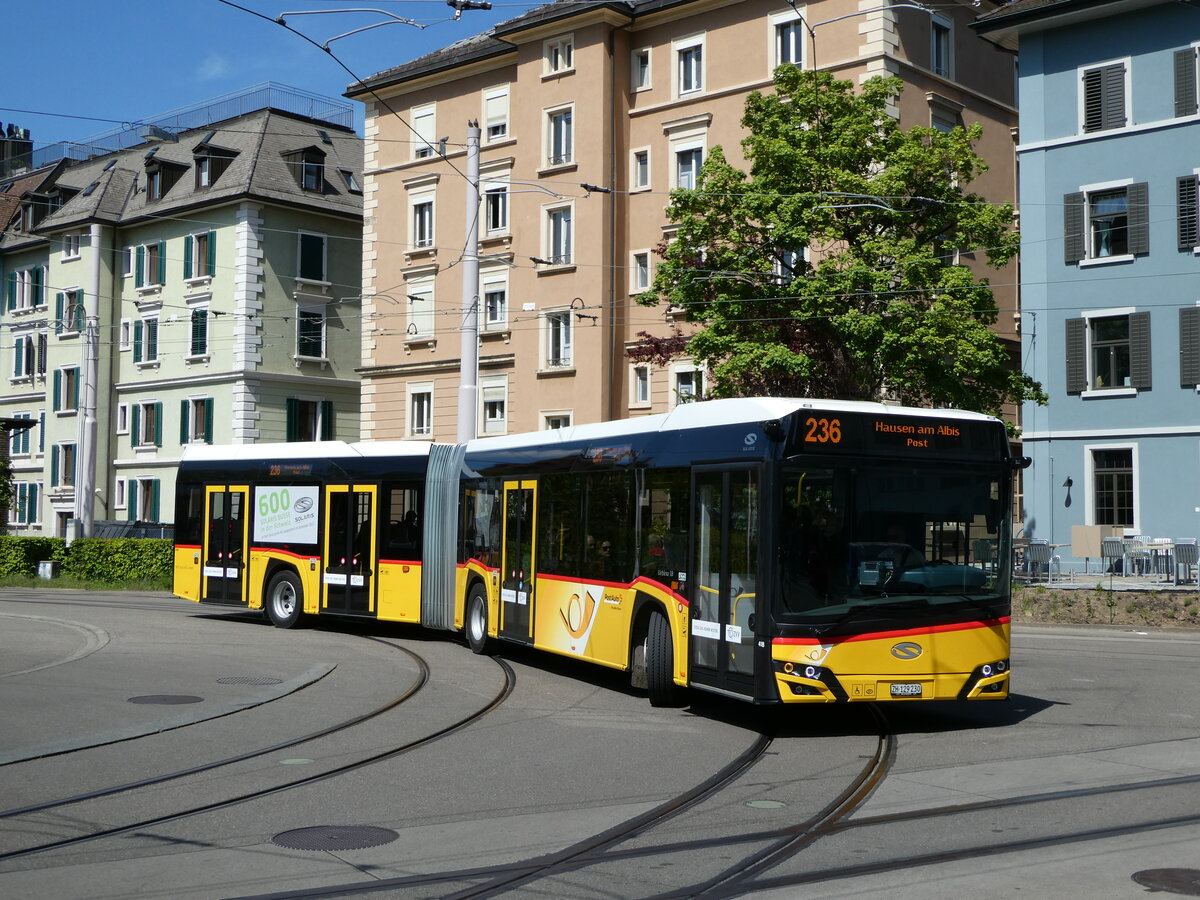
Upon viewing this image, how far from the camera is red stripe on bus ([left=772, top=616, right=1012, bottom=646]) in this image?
→ 12.3m

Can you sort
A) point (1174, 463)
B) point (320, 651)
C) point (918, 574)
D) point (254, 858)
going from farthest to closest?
1. point (1174, 463)
2. point (320, 651)
3. point (918, 574)
4. point (254, 858)

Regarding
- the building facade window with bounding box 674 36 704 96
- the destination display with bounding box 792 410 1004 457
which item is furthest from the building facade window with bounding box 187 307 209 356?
the destination display with bounding box 792 410 1004 457

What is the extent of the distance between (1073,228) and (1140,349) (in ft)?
11.1

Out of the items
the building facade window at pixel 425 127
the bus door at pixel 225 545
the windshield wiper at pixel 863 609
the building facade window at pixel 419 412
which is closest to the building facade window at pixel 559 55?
the building facade window at pixel 425 127

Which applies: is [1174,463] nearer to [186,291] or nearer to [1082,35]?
[1082,35]

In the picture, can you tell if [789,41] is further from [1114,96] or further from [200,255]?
[200,255]

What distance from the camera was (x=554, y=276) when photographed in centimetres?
4319

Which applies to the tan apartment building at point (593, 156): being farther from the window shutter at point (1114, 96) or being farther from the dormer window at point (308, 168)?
the dormer window at point (308, 168)

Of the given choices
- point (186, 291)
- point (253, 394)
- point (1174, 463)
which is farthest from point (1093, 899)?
point (186, 291)

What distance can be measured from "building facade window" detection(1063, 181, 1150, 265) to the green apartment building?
27.4 metres

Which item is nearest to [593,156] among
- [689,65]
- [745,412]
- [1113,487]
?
[689,65]

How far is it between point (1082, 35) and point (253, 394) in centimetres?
3066

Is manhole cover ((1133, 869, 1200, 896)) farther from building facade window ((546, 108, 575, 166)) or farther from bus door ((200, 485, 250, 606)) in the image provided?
building facade window ((546, 108, 575, 166))

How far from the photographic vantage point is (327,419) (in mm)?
56281
